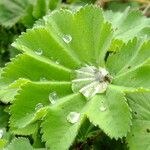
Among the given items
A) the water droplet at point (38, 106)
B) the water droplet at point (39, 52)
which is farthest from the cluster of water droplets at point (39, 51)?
the water droplet at point (38, 106)

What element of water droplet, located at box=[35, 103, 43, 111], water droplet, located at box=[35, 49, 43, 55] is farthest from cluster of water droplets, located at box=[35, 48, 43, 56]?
water droplet, located at box=[35, 103, 43, 111]

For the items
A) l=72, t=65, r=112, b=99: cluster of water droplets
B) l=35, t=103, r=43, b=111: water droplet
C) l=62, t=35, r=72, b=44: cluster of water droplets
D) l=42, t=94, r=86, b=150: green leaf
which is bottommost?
l=42, t=94, r=86, b=150: green leaf

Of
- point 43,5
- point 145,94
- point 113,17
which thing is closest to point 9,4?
point 43,5

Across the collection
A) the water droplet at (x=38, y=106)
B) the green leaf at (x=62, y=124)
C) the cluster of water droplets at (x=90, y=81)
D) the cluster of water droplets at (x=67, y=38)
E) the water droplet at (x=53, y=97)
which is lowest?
the green leaf at (x=62, y=124)

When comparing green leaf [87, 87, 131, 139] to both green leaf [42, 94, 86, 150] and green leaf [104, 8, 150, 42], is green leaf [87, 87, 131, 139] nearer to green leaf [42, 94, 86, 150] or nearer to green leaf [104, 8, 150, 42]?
green leaf [42, 94, 86, 150]

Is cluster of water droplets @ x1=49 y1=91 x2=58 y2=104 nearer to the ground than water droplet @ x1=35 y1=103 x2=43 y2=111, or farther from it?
farther from it

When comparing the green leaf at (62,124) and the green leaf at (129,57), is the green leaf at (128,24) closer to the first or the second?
the green leaf at (129,57)

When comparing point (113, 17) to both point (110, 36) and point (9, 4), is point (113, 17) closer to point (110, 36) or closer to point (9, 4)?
point (110, 36)

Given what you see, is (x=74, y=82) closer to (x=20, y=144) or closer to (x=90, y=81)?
(x=90, y=81)
